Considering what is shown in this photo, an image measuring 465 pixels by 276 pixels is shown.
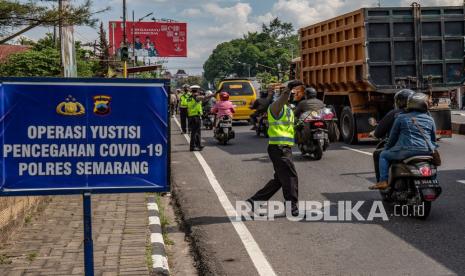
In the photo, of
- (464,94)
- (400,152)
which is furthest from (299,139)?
(464,94)

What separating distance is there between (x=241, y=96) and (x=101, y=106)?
2176 centimetres

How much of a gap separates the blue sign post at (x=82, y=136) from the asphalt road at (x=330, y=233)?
1.50 metres

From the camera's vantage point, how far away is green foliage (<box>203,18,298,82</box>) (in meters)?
141

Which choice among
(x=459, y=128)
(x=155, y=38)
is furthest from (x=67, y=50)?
(x=155, y=38)

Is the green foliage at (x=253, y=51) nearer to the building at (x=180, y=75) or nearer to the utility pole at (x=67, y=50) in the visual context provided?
the building at (x=180, y=75)

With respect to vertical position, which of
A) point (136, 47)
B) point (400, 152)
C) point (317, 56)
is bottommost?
point (400, 152)

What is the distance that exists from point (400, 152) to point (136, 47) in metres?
47.9

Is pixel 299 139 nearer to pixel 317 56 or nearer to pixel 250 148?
pixel 250 148

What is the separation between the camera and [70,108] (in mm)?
4730

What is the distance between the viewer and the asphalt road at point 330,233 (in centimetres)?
574

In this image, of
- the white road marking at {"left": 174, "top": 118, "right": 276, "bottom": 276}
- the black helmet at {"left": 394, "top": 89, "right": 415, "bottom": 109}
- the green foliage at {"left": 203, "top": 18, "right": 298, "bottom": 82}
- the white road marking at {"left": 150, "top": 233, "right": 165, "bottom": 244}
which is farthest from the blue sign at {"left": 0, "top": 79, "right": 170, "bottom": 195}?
the green foliage at {"left": 203, "top": 18, "right": 298, "bottom": 82}

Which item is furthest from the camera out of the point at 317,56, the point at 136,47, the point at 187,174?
the point at 136,47

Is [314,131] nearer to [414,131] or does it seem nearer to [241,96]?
[414,131]

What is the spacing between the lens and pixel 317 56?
17469 mm
